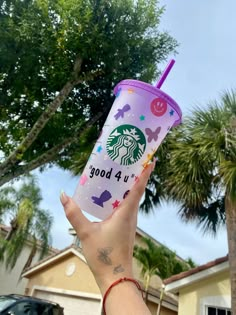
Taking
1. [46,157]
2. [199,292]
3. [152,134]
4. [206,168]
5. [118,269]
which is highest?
[206,168]

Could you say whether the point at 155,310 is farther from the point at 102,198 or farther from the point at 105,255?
the point at 105,255

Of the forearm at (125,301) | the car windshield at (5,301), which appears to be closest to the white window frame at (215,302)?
the car windshield at (5,301)

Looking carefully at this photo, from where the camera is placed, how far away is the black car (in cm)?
708

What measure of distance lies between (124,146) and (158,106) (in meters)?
0.30

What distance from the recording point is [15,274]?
21.7 metres

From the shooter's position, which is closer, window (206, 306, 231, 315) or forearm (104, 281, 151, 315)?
forearm (104, 281, 151, 315)

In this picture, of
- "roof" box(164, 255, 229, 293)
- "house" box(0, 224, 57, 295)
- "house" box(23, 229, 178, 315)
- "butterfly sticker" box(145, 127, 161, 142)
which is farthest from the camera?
"house" box(0, 224, 57, 295)

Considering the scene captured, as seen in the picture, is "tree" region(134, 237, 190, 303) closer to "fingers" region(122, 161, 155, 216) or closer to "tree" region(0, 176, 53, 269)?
"tree" region(0, 176, 53, 269)

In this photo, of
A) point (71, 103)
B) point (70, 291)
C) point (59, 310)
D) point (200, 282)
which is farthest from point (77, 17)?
point (70, 291)

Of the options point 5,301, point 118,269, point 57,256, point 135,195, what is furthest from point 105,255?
point 57,256

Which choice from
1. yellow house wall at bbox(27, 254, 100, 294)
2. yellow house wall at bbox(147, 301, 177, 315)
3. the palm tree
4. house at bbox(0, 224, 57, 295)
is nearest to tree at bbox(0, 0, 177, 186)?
the palm tree

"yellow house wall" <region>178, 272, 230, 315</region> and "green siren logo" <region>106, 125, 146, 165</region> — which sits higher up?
"yellow house wall" <region>178, 272, 230, 315</region>

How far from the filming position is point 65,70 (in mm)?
7578

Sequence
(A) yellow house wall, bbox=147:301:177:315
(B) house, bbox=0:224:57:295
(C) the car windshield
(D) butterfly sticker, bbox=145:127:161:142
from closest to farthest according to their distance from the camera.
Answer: (D) butterfly sticker, bbox=145:127:161:142
(C) the car windshield
(A) yellow house wall, bbox=147:301:177:315
(B) house, bbox=0:224:57:295
